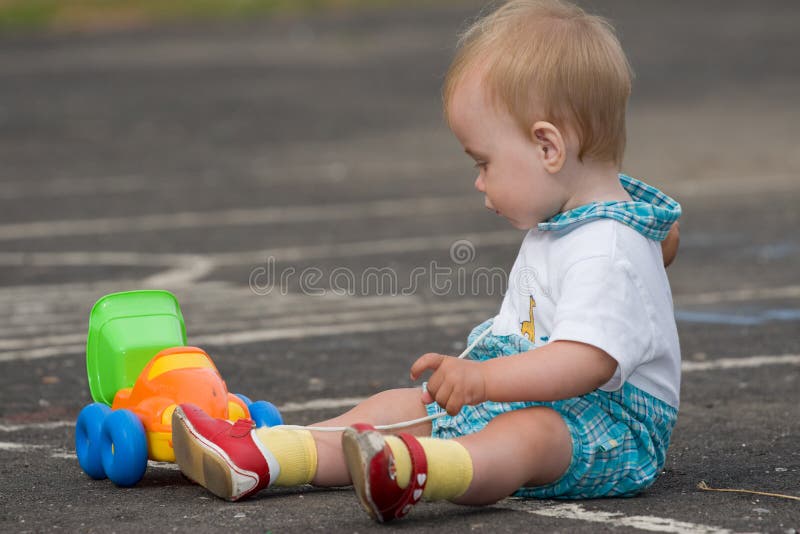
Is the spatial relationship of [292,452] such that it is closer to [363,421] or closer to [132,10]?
[363,421]

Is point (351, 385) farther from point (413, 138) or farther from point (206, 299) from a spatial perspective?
point (413, 138)

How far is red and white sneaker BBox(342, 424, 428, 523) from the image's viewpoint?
3.65 meters

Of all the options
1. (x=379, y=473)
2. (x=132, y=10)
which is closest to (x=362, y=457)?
(x=379, y=473)

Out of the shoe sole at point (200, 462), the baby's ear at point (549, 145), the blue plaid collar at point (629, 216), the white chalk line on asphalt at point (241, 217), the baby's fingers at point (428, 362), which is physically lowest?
the shoe sole at point (200, 462)

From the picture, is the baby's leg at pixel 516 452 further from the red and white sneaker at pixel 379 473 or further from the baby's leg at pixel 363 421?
the baby's leg at pixel 363 421

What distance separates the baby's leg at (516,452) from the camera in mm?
3865

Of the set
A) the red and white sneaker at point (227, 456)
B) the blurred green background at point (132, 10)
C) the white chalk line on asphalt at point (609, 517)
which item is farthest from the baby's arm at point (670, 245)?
the blurred green background at point (132, 10)

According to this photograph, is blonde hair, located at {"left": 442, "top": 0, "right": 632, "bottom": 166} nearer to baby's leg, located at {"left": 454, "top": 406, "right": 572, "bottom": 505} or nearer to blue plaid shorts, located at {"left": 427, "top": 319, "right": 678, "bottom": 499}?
blue plaid shorts, located at {"left": 427, "top": 319, "right": 678, "bottom": 499}

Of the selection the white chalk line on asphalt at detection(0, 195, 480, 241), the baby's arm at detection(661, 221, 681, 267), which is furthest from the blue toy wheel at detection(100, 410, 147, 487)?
the white chalk line on asphalt at detection(0, 195, 480, 241)

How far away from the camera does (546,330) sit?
4.17 m

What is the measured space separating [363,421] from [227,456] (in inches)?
18.7

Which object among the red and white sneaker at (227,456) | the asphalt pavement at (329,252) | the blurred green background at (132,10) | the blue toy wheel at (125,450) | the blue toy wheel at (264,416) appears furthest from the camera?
the blurred green background at (132,10)

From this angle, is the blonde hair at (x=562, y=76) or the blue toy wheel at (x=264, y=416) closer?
the blonde hair at (x=562, y=76)

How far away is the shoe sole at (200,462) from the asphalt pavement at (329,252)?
0.07 meters
